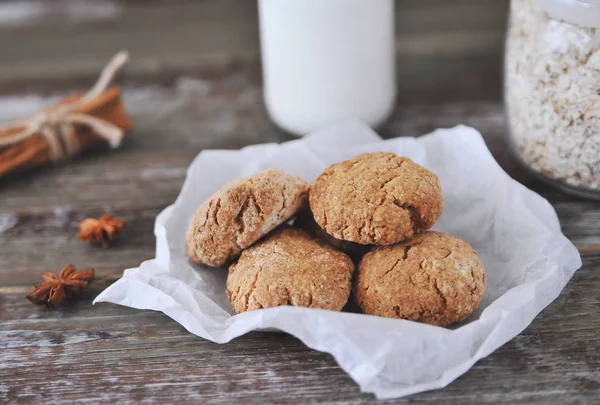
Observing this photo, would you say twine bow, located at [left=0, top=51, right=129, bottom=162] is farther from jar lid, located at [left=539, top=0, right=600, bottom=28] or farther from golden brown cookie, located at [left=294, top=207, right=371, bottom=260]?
jar lid, located at [left=539, top=0, right=600, bottom=28]

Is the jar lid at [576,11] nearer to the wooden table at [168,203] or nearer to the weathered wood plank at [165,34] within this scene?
the wooden table at [168,203]

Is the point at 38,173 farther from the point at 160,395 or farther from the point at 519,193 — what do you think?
the point at 519,193

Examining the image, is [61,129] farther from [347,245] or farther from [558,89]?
[558,89]

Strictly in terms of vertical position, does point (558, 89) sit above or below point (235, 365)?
above

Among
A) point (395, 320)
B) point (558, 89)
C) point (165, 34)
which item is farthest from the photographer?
point (165, 34)

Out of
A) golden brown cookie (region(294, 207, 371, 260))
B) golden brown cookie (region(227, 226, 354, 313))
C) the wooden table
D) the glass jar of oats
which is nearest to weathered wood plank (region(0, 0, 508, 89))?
the wooden table

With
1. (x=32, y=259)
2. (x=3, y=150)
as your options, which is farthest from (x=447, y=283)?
(x=3, y=150)

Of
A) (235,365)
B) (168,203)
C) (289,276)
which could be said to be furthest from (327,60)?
(235,365)

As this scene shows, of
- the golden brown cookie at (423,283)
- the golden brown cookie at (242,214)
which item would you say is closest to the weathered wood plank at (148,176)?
the golden brown cookie at (242,214)
